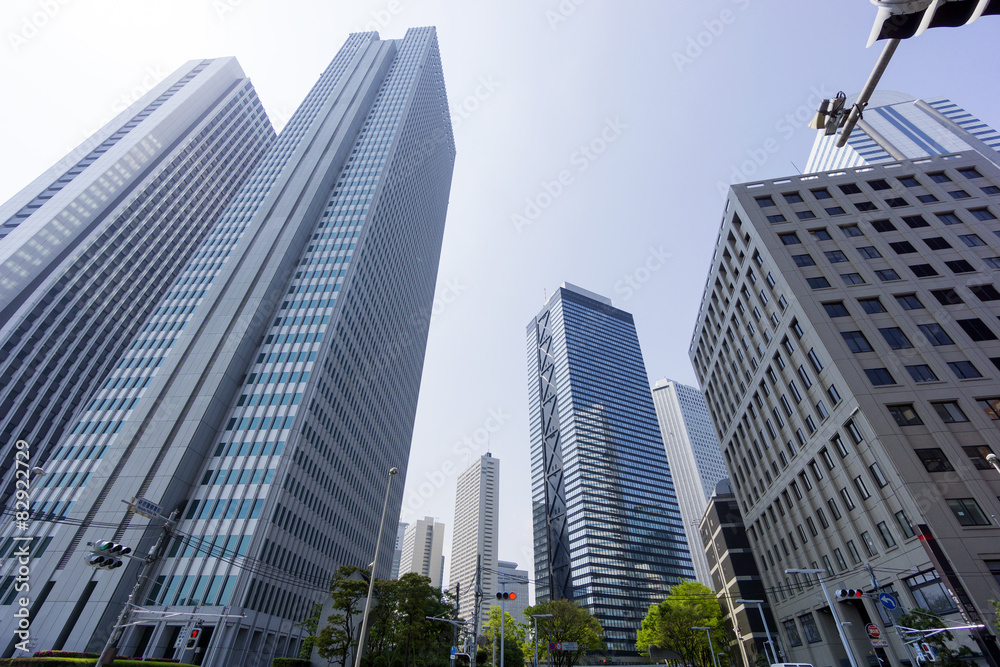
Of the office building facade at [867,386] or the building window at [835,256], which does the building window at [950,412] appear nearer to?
the office building facade at [867,386]

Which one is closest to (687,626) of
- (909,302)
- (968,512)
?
(968,512)

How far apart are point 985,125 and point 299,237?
179276mm

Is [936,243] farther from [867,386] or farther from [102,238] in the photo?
[102,238]

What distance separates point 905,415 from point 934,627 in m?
15.0

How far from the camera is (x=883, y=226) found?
156 ft

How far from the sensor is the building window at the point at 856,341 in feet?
128

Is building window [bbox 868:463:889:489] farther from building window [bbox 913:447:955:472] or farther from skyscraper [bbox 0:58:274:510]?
skyscraper [bbox 0:58:274:510]

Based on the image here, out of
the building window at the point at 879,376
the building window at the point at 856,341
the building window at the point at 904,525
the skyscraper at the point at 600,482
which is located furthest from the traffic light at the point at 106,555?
the skyscraper at the point at 600,482

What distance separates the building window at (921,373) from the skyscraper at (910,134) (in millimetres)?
104320

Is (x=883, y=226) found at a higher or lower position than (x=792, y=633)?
higher

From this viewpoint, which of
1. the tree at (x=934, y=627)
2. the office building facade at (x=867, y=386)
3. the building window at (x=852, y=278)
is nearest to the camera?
the tree at (x=934, y=627)

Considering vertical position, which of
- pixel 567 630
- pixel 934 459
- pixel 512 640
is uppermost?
pixel 934 459

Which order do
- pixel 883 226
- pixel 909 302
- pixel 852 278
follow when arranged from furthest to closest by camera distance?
pixel 883 226 → pixel 852 278 → pixel 909 302

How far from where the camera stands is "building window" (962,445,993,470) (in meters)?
32.1
